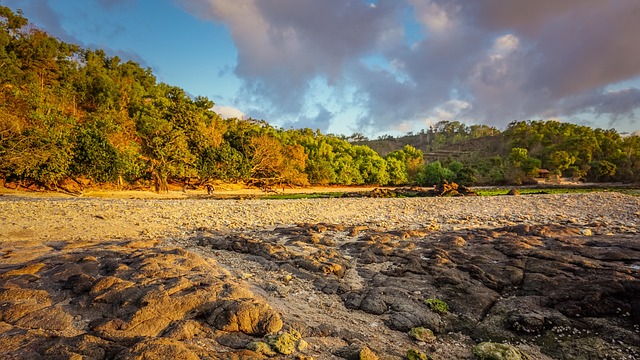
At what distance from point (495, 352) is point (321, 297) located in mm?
3383

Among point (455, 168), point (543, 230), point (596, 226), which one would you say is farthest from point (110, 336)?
point (455, 168)

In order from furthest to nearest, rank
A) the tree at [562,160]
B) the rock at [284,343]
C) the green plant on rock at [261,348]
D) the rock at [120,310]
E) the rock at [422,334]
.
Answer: the tree at [562,160] < the rock at [422,334] < the rock at [284,343] < the green plant on rock at [261,348] < the rock at [120,310]

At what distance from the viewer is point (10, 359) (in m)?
3.25

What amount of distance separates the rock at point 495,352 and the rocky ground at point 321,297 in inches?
3.4

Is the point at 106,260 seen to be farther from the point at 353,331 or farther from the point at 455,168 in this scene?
the point at 455,168

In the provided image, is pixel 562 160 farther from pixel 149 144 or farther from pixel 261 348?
pixel 261 348

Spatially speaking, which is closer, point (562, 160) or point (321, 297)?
point (321, 297)

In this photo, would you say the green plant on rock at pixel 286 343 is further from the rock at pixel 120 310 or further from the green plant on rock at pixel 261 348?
the rock at pixel 120 310

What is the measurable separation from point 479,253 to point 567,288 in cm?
295

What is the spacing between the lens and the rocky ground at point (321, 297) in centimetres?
432

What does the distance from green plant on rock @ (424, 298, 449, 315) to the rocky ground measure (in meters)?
0.02

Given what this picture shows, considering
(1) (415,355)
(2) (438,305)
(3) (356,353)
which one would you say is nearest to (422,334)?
(1) (415,355)

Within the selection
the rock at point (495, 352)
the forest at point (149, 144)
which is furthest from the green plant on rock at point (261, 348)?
the forest at point (149, 144)

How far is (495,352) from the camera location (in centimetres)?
477
